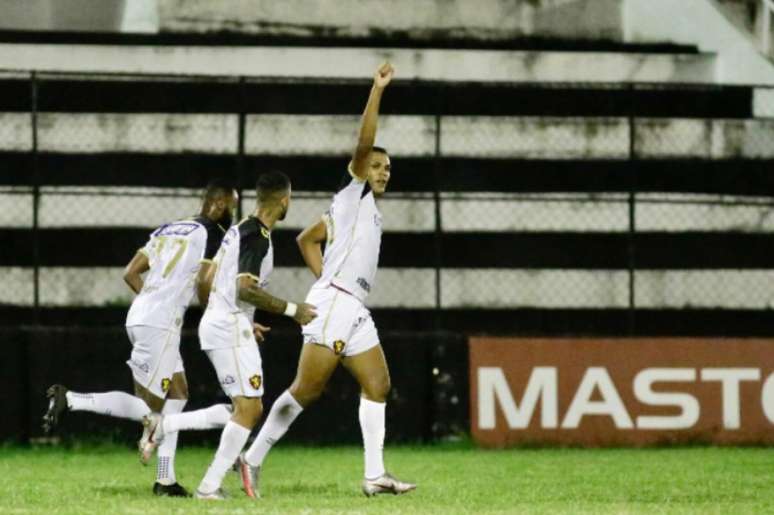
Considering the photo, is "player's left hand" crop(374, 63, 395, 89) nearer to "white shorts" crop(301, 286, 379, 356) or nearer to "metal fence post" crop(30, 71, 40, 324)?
"white shorts" crop(301, 286, 379, 356)

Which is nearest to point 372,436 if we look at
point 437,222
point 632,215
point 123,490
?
point 123,490

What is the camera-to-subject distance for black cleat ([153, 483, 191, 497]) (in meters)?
11.6

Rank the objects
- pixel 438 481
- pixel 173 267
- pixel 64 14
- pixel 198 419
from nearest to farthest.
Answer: pixel 198 419
pixel 173 267
pixel 438 481
pixel 64 14

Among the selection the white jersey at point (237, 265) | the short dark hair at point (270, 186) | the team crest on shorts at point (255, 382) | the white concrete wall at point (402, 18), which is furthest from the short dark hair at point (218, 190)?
the white concrete wall at point (402, 18)

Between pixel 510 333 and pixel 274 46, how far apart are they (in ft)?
14.3

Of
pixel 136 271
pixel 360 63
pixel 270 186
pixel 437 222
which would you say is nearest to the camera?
pixel 270 186

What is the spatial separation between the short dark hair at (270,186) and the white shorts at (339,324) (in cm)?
78

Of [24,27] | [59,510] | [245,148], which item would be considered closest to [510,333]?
[245,148]

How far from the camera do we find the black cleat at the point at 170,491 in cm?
1163

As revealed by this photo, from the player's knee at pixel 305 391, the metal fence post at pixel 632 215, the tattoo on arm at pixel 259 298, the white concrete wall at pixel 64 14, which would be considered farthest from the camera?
the white concrete wall at pixel 64 14

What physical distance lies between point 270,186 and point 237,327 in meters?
0.89

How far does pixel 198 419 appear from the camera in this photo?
11.6 metres

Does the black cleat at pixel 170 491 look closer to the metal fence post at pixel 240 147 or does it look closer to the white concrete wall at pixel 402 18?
the metal fence post at pixel 240 147

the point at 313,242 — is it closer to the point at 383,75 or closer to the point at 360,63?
the point at 383,75
